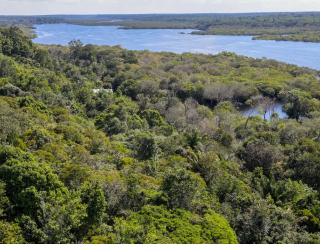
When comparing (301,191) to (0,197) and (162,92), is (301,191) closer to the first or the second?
(0,197)

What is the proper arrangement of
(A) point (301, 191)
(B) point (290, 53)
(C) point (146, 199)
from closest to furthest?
1. (C) point (146, 199)
2. (A) point (301, 191)
3. (B) point (290, 53)

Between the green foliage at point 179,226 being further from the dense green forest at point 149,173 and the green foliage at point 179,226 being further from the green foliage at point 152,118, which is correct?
the green foliage at point 152,118

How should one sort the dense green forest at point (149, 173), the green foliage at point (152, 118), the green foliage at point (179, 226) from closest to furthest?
the green foliage at point (179, 226), the dense green forest at point (149, 173), the green foliage at point (152, 118)

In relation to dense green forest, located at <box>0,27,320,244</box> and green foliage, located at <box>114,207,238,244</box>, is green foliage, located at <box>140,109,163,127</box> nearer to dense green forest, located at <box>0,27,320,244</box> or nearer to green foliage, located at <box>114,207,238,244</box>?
dense green forest, located at <box>0,27,320,244</box>

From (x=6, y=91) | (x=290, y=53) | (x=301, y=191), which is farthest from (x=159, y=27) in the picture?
(x=301, y=191)

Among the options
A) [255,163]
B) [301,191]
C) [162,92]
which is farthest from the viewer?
[162,92]

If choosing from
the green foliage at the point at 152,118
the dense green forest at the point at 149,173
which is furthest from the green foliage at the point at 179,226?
the green foliage at the point at 152,118

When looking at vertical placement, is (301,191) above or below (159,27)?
below

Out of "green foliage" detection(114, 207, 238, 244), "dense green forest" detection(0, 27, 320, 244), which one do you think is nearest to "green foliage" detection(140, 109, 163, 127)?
"dense green forest" detection(0, 27, 320, 244)
